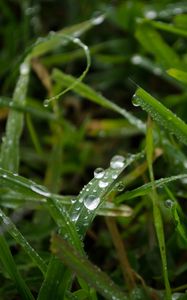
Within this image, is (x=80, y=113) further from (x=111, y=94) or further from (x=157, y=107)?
(x=157, y=107)

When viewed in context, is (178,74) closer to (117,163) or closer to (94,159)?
(117,163)

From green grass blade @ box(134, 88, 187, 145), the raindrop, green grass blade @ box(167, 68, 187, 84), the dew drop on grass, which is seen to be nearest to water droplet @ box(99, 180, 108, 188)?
the dew drop on grass

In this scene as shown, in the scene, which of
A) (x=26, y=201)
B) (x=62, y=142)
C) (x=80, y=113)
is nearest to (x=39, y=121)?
(x=80, y=113)

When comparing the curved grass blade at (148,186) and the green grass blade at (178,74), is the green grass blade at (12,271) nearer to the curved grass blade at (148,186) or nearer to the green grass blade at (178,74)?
the curved grass blade at (148,186)

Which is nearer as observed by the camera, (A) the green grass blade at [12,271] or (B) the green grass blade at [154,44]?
(A) the green grass blade at [12,271]

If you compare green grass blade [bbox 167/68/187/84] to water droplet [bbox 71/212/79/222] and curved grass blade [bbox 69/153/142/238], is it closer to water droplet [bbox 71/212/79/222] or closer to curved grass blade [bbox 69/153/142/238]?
curved grass blade [bbox 69/153/142/238]

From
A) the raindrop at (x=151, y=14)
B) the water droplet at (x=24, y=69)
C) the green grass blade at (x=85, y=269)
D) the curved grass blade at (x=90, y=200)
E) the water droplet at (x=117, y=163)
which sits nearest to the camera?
the green grass blade at (x=85, y=269)

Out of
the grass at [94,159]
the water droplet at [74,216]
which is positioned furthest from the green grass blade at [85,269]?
the water droplet at [74,216]

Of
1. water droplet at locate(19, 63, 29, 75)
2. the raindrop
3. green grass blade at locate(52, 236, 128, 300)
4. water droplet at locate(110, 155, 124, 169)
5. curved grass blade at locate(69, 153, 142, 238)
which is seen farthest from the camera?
the raindrop
